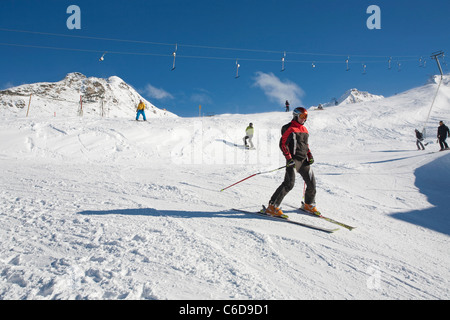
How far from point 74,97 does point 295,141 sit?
15208 centimetres

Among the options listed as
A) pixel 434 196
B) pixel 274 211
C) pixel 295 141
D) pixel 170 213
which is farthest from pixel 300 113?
pixel 434 196

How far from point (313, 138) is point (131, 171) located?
50.6 ft

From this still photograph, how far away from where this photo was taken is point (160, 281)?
2.49m

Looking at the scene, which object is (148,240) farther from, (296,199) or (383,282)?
(296,199)

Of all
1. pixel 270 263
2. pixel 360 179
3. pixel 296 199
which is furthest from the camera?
pixel 360 179

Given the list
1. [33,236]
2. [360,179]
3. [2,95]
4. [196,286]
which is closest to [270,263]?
[196,286]

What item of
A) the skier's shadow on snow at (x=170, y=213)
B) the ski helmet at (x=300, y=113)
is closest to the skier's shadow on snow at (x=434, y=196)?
the ski helmet at (x=300, y=113)

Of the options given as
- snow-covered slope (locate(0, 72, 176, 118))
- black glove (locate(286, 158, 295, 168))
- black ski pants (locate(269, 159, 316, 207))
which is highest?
snow-covered slope (locate(0, 72, 176, 118))

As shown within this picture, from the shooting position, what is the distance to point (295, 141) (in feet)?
14.9

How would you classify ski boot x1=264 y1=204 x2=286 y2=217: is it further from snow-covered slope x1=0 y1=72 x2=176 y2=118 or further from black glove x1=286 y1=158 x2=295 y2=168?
snow-covered slope x1=0 y1=72 x2=176 y2=118

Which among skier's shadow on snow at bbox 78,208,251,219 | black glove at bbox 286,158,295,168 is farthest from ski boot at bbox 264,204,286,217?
black glove at bbox 286,158,295,168

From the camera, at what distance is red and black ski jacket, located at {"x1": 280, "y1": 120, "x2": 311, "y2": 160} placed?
4.55 metres

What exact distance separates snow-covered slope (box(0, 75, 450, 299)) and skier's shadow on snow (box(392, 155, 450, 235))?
0.03 meters

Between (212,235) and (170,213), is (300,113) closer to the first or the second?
(212,235)
